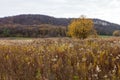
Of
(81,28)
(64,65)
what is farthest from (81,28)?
(64,65)

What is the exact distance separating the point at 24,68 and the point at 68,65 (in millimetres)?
707

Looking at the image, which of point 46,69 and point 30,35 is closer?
point 46,69

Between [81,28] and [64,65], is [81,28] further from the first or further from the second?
[64,65]

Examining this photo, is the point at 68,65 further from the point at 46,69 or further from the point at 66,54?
the point at 66,54

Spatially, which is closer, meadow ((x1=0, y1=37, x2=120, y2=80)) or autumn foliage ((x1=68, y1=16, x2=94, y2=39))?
meadow ((x1=0, y1=37, x2=120, y2=80))

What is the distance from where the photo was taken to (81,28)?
11025 centimetres

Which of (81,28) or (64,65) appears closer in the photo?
(64,65)

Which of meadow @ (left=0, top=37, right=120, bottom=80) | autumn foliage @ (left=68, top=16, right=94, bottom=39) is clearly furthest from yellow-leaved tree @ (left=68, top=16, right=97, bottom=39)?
meadow @ (left=0, top=37, right=120, bottom=80)

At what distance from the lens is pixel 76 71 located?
502cm

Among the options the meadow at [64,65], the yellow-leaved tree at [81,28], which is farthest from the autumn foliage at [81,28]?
the meadow at [64,65]

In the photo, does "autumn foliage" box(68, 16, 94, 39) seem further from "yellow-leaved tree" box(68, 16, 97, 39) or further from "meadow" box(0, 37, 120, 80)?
"meadow" box(0, 37, 120, 80)

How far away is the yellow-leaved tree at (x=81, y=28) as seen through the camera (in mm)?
106800

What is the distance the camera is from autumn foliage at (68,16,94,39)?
351 ft

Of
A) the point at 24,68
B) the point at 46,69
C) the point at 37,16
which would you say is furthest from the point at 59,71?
the point at 37,16
